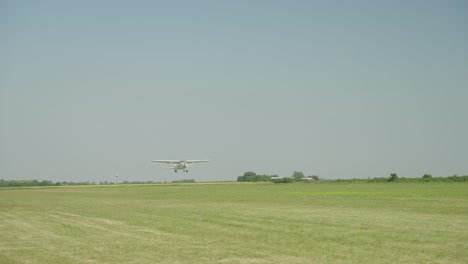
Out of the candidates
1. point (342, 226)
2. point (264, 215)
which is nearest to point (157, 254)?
point (342, 226)

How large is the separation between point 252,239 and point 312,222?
6471mm

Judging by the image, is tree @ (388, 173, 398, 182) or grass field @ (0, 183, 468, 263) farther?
tree @ (388, 173, 398, 182)

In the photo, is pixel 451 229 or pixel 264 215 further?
pixel 264 215

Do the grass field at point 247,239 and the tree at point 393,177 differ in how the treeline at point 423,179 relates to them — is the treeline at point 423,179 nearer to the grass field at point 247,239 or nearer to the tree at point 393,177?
the tree at point 393,177

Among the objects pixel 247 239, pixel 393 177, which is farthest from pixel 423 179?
pixel 247 239

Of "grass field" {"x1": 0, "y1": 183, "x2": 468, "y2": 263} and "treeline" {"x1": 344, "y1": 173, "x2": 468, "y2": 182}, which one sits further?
"treeline" {"x1": 344, "y1": 173, "x2": 468, "y2": 182}

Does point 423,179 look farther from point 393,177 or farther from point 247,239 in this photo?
point 247,239

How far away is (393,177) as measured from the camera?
361ft

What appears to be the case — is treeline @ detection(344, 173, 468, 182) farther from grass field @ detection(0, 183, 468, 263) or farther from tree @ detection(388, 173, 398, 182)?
grass field @ detection(0, 183, 468, 263)

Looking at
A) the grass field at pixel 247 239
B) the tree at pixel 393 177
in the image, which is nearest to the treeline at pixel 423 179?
the tree at pixel 393 177

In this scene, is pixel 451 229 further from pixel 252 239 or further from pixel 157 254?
pixel 157 254

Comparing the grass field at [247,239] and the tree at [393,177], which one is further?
the tree at [393,177]

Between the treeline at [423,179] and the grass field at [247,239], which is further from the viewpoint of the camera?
the treeline at [423,179]

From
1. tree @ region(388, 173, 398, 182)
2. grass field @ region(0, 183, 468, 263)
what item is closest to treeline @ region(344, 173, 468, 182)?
tree @ region(388, 173, 398, 182)
